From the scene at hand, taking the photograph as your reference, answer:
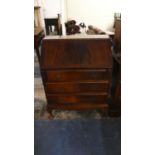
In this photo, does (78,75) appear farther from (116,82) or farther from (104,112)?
(104,112)

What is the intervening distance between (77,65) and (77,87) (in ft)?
0.77

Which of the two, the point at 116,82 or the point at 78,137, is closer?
the point at 78,137

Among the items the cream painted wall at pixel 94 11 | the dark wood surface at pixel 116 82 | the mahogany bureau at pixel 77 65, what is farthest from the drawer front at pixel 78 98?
the cream painted wall at pixel 94 11

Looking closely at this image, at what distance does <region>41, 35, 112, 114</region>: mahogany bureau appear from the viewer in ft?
5.84

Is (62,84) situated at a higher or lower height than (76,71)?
lower

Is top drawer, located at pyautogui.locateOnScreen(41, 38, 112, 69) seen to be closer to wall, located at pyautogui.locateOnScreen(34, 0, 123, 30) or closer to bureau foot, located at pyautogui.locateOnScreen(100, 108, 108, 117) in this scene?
bureau foot, located at pyautogui.locateOnScreen(100, 108, 108, 117)

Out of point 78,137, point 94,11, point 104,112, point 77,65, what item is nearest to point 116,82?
point 104,112

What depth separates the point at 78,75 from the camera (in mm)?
1849

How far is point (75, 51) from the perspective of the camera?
179 centimetres

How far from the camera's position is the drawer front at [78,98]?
197 cm
